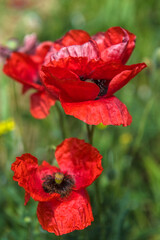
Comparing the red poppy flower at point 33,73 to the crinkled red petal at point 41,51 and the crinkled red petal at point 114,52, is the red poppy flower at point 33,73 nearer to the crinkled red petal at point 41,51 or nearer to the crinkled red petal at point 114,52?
the crinkled red petal at point 41,51

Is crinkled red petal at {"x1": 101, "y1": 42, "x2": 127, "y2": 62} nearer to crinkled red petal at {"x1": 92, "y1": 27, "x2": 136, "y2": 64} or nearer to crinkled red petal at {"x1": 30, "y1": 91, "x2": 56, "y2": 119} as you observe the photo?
crinkled red petal at {"x1": 92, "y1": 27, "x2": 136, "y2": 64}

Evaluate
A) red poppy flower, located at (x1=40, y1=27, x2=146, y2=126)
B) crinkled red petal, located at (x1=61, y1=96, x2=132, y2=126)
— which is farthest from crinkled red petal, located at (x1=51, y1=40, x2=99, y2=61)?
crinkled red petal, located at (x1=61, y1=96, x2=132, y2=126)

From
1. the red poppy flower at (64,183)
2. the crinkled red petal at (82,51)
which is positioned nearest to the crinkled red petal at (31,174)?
the red poppy flower at (64,183)

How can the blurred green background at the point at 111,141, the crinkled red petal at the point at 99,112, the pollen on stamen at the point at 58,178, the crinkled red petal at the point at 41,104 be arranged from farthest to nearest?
the blurred green background at the point at 111,141 → the crinkled red petal at the point at 41,104 → the pollen on stamen at the point at 58,178 → the crinkled red petal at the point at 99,112

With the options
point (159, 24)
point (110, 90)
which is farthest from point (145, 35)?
point (110, 90)

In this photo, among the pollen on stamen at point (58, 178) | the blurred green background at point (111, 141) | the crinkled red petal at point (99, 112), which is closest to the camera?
the crinkled red petal at point (99, 112)

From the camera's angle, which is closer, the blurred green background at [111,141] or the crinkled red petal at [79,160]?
the crinkled red petal at [79,160]

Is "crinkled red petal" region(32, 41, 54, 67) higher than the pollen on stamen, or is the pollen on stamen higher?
"crinkled red petal" region(32, 41, 54, 67)
